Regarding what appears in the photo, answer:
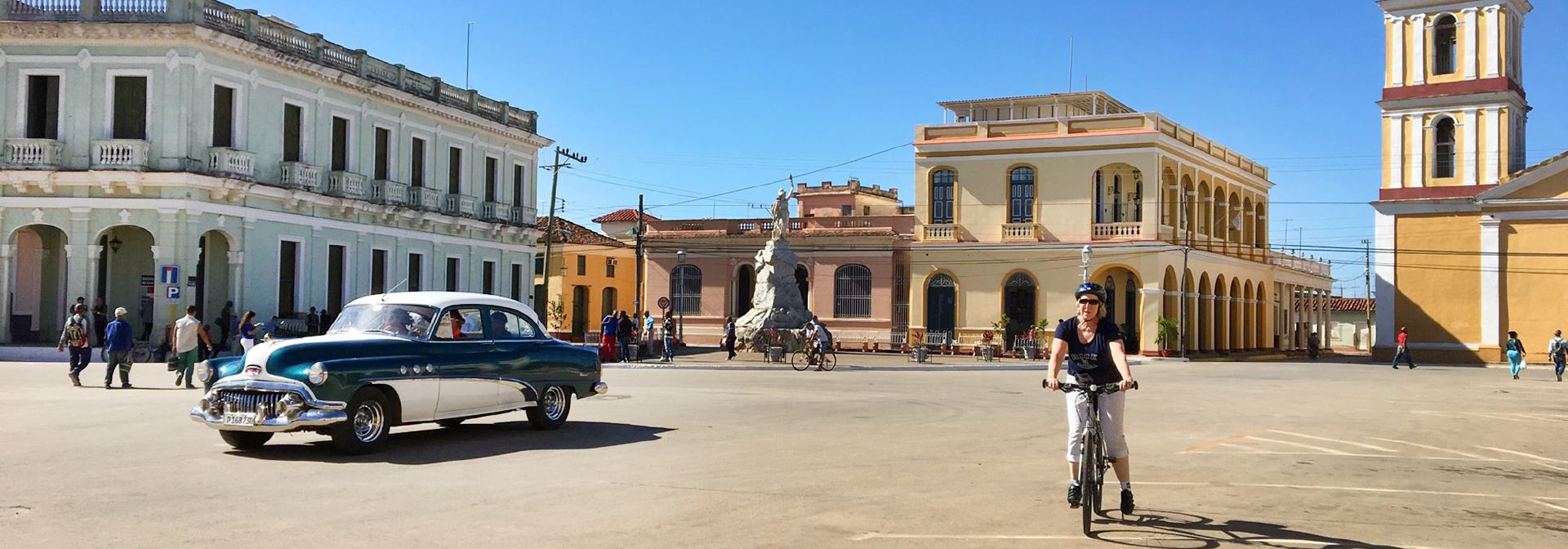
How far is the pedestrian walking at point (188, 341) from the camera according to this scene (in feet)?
65.2

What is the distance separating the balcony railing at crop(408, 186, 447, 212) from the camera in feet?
131

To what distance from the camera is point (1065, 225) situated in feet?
156

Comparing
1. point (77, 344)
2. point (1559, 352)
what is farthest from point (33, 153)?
point (1559, 352)

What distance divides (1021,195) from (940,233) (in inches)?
134

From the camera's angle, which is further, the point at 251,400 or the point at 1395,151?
the point at 1395,151

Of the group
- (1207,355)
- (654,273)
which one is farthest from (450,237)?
(1207,355)

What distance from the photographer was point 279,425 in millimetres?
11047

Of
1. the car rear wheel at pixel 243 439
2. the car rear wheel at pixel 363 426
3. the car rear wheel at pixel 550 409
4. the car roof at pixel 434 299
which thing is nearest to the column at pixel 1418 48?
the car rear wheel at pixel 550 409

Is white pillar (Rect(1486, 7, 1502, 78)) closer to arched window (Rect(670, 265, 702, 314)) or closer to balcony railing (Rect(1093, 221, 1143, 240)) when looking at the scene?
balcony railing (Rect(1093, 221, 1143, 240))

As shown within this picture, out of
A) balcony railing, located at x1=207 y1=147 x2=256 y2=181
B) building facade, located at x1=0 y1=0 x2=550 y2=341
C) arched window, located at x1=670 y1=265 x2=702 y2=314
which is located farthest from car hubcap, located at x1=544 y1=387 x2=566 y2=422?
arched window, located at x1=670 y1=265 x2=702 y2=314

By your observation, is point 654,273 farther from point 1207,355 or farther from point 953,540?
point 953,540

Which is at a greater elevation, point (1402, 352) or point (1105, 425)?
point (1105, 425)

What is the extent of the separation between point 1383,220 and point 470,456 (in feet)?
136

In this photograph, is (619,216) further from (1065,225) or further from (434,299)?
(434,299)
